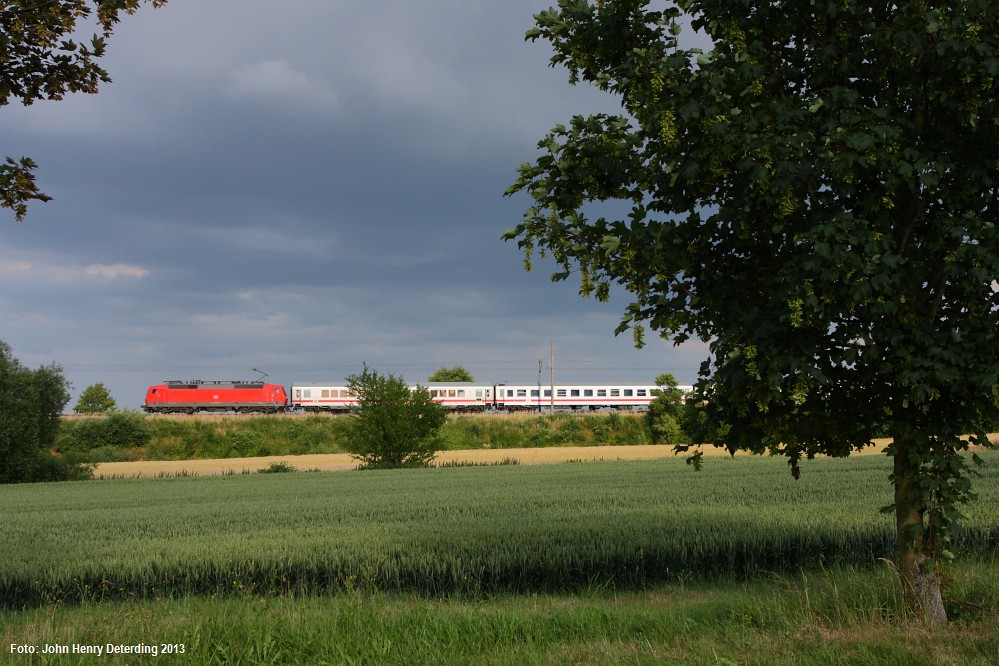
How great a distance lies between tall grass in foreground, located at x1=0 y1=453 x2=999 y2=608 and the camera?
31.9ft

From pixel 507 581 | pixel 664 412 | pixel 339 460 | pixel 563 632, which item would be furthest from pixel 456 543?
pixel 664 412

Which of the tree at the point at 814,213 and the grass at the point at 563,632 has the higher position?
the tree at the point at 814,213

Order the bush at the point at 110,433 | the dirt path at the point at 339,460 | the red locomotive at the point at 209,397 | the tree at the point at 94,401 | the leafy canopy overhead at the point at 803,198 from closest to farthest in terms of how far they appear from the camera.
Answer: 1. the leafy canopy overhead at the point at 803,198
2. the dirt path at the point at 339,460
3. the bush at the point at 110,433
4. the red locomotive at the point at 209,397
5. the tree at the point at 94,401

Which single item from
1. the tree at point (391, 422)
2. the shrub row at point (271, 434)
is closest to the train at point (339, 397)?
the shrub row at point (271, 434)

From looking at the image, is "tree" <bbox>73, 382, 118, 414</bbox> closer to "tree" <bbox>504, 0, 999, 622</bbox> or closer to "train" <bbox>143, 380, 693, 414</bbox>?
"train" <bbox>143, 380, 693, 414</bbox>

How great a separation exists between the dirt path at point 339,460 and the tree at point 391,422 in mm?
5666

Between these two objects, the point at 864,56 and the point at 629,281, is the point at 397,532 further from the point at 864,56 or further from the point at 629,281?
the point at 864,56

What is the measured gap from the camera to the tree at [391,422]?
3778cm

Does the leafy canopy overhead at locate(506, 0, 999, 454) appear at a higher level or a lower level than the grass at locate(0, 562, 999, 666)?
higher

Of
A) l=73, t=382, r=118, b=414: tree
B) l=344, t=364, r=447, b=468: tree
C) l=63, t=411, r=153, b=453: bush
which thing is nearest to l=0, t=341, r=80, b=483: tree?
l=63, t=411, r=153, b=453: bush

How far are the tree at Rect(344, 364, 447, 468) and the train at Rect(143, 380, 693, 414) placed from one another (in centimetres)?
2690

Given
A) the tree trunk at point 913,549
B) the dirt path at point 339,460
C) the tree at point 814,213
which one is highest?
the tree at point 814,213

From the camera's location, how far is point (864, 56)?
5.91 m

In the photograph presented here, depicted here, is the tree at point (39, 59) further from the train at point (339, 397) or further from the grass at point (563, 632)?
the train at point (339, 397)
